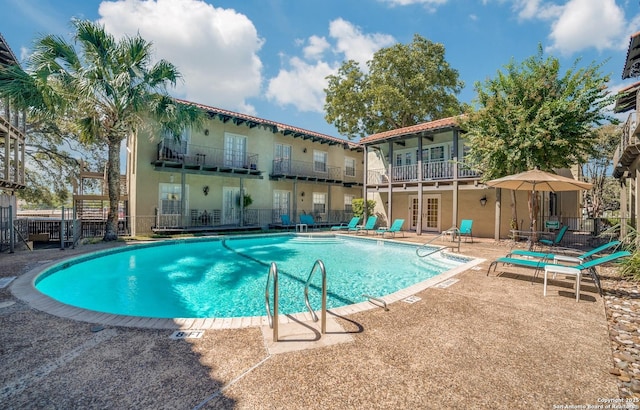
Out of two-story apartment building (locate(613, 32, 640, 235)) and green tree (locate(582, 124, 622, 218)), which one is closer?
two-story apartment building (locate(613, 32, 640, 235))

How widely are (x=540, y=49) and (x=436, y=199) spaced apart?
9.38 metres

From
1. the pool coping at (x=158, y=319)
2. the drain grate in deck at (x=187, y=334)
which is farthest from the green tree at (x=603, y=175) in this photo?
the drain grate in deck at (x=187, y=334)

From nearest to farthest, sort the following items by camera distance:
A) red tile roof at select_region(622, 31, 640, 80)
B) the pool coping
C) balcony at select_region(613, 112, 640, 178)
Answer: the pool coping, balcony at select_region(613, 112, 640, 178), red tile roof at select_region(622, 31, 640, 80)

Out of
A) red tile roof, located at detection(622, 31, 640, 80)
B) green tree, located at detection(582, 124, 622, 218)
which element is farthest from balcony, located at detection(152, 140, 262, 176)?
green tree, located at detection(582, 124, 622, 218)

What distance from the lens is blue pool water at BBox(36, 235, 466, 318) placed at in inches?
255

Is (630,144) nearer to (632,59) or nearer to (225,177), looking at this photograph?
(632,59)

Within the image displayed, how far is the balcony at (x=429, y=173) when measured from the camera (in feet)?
49.4

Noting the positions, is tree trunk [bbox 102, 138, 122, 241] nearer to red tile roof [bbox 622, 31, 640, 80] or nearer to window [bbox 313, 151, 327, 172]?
window [bbox 313, 151, 327, 172]

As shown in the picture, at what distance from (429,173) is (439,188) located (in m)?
1.55

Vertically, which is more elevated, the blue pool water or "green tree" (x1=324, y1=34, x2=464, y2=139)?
"green tree" (x1=324, y1=34, x2=464, y2=139)

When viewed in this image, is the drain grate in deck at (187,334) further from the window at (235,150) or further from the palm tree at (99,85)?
the window at (235,150)

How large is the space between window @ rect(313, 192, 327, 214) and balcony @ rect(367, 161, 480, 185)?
5383 mm

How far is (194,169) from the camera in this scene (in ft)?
55.6

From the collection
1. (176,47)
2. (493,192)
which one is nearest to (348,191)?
(493,192)
